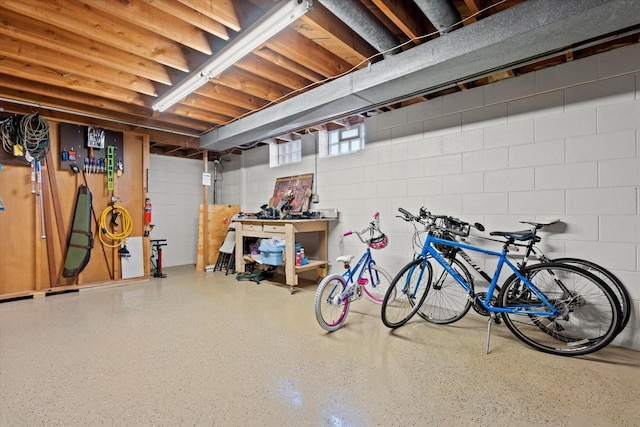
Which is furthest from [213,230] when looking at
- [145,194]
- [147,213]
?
Answer: [145,194]

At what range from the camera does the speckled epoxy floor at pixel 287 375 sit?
1646 millimetres

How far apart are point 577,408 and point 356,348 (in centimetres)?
138

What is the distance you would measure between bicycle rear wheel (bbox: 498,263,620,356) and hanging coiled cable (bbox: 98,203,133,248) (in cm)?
506

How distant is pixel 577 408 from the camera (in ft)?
5.62

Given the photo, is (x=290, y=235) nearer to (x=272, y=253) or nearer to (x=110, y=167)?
(x=272, y=253)

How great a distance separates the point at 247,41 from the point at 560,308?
3298mm

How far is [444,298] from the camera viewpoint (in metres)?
3.40

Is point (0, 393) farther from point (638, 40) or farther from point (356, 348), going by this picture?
point (638, 40)

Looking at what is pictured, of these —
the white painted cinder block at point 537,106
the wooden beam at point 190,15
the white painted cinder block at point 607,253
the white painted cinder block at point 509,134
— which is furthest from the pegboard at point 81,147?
the white painted cinder block at point 607,253

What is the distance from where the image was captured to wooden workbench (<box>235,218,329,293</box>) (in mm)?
4055

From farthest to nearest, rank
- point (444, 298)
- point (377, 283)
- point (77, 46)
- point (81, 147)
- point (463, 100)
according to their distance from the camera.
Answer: point (81, 147) < point (377, 283) < point (444, 298) < point (463, 100) < point (77, 46)

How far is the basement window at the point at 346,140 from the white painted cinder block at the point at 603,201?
2472mm

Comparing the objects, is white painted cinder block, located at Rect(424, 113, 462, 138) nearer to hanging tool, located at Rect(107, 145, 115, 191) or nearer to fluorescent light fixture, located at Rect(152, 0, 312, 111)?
fluorescent light fixture, located at Rect(152, 0, 312, 111)

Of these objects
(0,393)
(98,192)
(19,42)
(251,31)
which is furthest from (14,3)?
(98,192)
